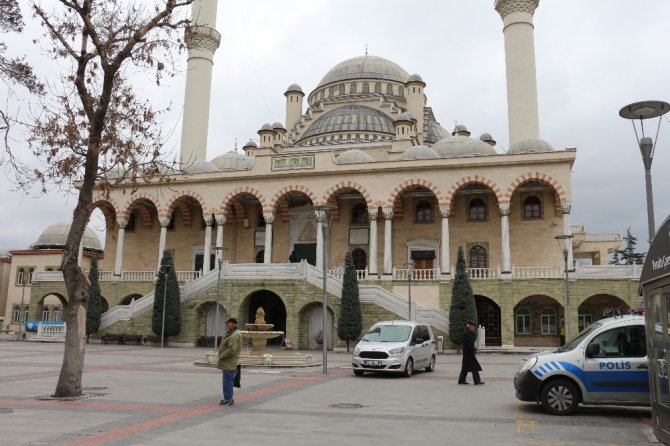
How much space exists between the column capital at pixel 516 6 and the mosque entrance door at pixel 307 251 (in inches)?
743

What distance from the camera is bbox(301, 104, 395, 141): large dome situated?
41.9 m

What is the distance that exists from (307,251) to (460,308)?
1247 cm

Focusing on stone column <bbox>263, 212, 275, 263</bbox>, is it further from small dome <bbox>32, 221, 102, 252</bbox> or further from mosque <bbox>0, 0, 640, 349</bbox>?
small dome <bbox>32, 221, 102, 252</bbox>

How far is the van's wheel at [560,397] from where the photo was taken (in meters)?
8.92

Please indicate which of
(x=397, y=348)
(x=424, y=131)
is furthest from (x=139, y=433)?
(x=424, y=131)

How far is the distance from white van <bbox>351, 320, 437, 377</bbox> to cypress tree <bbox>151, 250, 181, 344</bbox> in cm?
1418

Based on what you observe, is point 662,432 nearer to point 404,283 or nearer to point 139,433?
point 139,433

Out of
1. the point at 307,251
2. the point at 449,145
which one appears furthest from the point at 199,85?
the point at 449,145

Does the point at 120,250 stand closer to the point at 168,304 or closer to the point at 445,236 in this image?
the point at 168,304

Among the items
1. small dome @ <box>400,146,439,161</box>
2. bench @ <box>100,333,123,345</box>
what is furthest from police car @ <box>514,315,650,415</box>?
bench @ <box>100,333,123,345</box>

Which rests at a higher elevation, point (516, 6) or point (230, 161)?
point (516, 6)

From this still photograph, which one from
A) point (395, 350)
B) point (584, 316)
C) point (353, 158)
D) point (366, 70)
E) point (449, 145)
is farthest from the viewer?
point (366, 70)

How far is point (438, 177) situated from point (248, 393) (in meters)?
20.7

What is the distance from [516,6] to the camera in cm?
3497
